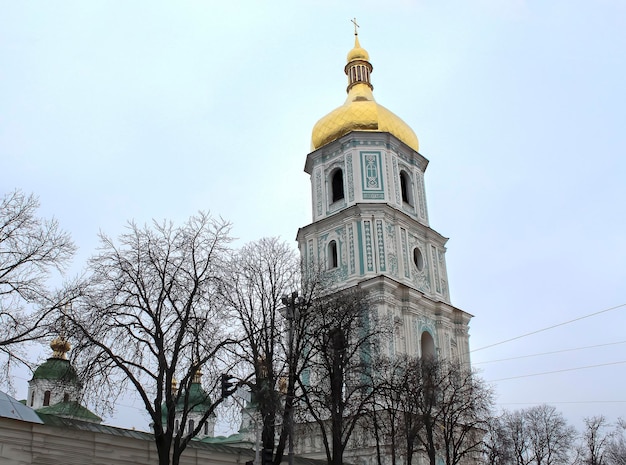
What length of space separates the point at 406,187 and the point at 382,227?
5.82 metres

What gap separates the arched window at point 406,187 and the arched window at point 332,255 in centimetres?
578

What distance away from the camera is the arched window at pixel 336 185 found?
142ft

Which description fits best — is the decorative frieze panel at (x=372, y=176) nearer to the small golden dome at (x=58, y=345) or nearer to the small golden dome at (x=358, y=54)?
the small golden dome at (x=358, y=54)

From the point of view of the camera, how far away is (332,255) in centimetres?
4131

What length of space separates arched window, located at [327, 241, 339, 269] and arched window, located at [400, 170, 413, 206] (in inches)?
228

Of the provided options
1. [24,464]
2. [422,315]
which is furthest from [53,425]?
[422,315]

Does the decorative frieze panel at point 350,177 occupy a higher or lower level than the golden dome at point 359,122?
lower

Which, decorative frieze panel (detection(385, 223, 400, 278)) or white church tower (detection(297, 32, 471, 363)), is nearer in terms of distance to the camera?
white church tower (detection(297, 32, 471, 363))

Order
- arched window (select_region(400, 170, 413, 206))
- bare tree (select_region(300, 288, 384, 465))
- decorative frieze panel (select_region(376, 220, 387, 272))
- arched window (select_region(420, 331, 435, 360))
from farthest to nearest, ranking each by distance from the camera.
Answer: arched window (select_region(400, 170, 413, 206))
arched window (select_region(420, 331, 435, 360))
decorative frieze panel (select_region(376, 220, 387, 272))
bare tree (select_region(300, 288, 384, 465))

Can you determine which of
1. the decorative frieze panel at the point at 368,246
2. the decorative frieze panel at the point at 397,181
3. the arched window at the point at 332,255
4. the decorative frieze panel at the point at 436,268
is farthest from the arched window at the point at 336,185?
the decorative frieze panel at the point at 436,268

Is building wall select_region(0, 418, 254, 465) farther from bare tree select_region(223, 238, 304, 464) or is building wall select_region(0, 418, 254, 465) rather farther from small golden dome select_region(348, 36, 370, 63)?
small golden dome select_region(348, 36, 370, 63)

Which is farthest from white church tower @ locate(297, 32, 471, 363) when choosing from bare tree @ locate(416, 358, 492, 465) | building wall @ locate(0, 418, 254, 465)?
building wall @ locate(0, 418, 254, 465)

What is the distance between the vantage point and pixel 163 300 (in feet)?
60.9

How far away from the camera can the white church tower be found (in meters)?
38.6
